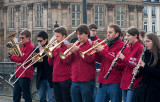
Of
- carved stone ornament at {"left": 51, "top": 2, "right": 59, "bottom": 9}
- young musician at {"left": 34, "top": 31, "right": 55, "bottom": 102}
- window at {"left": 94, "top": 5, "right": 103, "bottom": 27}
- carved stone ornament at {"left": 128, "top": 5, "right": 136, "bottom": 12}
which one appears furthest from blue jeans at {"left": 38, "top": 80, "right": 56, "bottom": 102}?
carved stone ornament at {"left": 128, "top": 5, "right": 136, "bottom": 12}

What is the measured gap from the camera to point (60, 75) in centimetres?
707

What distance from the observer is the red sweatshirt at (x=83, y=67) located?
6.33 meters

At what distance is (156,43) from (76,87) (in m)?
1.90

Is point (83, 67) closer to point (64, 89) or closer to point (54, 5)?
point (64, 89)

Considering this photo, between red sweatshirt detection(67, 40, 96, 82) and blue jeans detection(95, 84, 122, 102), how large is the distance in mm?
386

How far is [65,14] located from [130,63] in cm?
2708

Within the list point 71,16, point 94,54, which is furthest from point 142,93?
point 71,16

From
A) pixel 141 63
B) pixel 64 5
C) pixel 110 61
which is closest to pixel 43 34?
pixel 110 61

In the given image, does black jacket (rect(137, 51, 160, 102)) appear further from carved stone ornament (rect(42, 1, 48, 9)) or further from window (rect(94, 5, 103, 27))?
window (rect(94, 5, 103, 27))

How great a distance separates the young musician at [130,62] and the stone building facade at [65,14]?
86.1 ft

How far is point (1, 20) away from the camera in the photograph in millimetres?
37750

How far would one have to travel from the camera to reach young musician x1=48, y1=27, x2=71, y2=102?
7.04 metres

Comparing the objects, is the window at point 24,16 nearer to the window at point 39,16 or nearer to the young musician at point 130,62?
the window at point 39,16

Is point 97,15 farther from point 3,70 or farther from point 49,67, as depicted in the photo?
point 49,67
